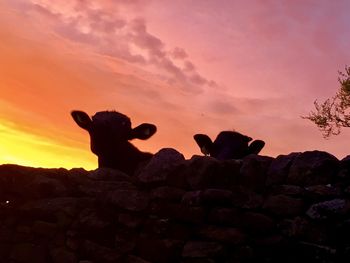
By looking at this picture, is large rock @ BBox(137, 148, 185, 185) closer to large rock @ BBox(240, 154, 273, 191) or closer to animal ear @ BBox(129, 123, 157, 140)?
large rock @ BBox(240, 154, 273, 191)

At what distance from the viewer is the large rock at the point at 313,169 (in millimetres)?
5824

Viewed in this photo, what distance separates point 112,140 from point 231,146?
2894 mm

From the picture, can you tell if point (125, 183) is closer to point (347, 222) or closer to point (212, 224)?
point (212, 224)

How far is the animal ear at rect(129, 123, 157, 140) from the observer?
36.2ft

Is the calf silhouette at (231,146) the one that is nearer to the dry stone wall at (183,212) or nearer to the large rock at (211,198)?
the dry stone wall at (183,212)

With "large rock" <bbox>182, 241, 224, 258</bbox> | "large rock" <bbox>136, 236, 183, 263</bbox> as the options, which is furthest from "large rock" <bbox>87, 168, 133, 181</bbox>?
"large rock" <bbox>182, 241, 224, 258</bbox>

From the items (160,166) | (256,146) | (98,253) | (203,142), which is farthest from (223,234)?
(203,142)

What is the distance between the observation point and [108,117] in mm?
10508

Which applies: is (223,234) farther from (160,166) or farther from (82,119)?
(82,119)

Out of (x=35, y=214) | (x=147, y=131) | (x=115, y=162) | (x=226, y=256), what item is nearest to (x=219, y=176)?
(x=226, y=256)

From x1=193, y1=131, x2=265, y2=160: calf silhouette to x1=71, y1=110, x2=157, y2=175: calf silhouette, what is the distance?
76.0 inches

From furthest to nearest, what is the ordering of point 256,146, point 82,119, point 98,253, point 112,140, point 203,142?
point 203,142 → point 256,146 → point 82,119 → point 112,140 → point 98,253

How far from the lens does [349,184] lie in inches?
225

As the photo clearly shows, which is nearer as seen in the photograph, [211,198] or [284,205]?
[284,205]
